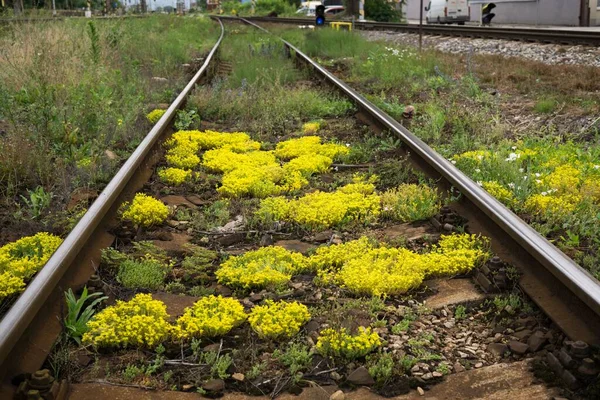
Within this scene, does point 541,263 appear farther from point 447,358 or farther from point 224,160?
point 224,160

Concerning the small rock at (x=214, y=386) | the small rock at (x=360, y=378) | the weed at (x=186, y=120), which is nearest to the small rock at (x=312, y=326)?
the small rock at (x=360, y=378)

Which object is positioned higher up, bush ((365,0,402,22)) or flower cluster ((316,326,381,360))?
bush ((365,0,402,22))

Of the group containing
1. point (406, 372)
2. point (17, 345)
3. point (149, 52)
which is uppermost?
point (149, 52)

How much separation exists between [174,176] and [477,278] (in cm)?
286

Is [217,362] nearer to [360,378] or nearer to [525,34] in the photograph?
[360,378]

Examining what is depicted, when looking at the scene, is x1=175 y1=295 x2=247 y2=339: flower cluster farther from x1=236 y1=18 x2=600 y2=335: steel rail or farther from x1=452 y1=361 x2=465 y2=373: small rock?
x1=236 y1=18 x2=600 y2=335: steel rail

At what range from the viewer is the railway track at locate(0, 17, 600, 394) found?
2.75 metres

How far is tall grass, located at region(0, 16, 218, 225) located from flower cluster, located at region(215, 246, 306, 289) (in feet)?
5.58

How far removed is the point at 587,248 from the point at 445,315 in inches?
43.1

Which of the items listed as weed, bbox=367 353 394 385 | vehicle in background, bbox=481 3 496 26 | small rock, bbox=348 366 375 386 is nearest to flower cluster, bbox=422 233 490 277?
weed, bbox=367 353 394 385

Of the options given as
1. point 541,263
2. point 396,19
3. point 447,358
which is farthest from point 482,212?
point 396,19

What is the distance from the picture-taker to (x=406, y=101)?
362 inches

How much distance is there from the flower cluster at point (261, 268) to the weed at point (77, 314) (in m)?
0.69

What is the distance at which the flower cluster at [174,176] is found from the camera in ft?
18.4
